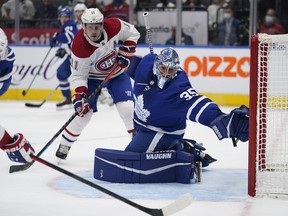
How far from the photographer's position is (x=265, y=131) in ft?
14.4

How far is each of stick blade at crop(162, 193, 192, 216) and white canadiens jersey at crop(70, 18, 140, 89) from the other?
1.72 meters

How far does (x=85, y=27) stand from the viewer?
5172 millimetres

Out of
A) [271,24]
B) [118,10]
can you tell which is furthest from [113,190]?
[118,10]

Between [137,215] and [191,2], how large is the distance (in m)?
5.73

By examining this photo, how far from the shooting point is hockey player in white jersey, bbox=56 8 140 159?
5129mm

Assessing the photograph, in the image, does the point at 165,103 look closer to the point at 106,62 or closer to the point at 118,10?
the point at 106,62

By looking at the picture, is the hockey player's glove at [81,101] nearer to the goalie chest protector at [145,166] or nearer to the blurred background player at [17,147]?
the goalie chest protector at [145,166]

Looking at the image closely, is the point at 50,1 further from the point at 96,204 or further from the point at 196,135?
the point at 96,204

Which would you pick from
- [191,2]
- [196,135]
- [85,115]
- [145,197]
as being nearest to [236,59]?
[191,2]

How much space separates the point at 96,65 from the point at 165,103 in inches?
34.9

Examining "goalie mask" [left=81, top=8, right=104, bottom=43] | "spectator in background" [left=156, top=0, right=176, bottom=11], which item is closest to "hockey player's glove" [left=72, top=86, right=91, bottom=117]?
"goalie mask" [left=81, top=8, right=104, bottom=43]

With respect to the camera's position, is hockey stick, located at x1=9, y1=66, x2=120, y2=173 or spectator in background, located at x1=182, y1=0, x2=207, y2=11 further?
spectator in background, located at x1=182, y1=0, x2=207, y2=11

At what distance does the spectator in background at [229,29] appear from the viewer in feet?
29.9

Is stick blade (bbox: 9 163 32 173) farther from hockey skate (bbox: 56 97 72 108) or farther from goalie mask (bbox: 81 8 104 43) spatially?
hockey skate (bbox: 56 97 72 108)
